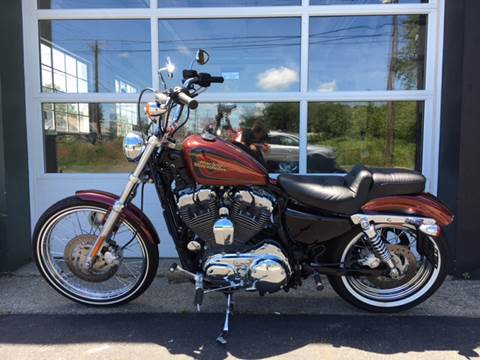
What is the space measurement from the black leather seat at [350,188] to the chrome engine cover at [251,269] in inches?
15.7

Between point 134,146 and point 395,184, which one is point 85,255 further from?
point 395,184

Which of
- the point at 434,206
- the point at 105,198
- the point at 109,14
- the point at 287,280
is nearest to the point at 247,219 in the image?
the point at 287,280

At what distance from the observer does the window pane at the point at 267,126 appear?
391 centimetres

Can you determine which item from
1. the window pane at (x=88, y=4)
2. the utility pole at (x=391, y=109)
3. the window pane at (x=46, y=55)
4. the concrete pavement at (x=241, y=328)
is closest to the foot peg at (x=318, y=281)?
the concrete pavement at (x=241, y=328)

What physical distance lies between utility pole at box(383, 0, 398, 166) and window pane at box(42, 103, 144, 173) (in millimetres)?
2430

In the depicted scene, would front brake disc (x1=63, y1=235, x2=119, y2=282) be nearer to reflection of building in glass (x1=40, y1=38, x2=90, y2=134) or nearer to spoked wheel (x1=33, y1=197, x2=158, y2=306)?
spoked wheel (x1=33, y1=197, x2=158, y2=306)

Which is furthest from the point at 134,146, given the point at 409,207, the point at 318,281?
the point at 409,207

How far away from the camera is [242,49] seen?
13.5 feet

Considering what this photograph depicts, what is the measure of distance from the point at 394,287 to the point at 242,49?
2.63m

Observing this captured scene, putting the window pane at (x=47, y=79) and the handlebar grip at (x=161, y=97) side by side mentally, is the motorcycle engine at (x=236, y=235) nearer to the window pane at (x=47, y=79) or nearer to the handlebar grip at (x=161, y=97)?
the handlebar grip at (x=161, y=97)

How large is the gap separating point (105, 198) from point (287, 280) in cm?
133

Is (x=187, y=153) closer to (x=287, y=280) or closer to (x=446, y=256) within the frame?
(x=287, y=280)

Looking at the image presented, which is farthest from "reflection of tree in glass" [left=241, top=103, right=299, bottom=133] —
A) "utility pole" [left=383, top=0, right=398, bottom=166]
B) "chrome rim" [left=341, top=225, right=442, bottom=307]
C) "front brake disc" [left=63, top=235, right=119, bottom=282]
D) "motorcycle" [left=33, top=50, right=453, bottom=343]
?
"front brake disc" [left=63, top=235, right=119, bottom=282]

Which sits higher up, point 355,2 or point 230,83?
point 355,2
